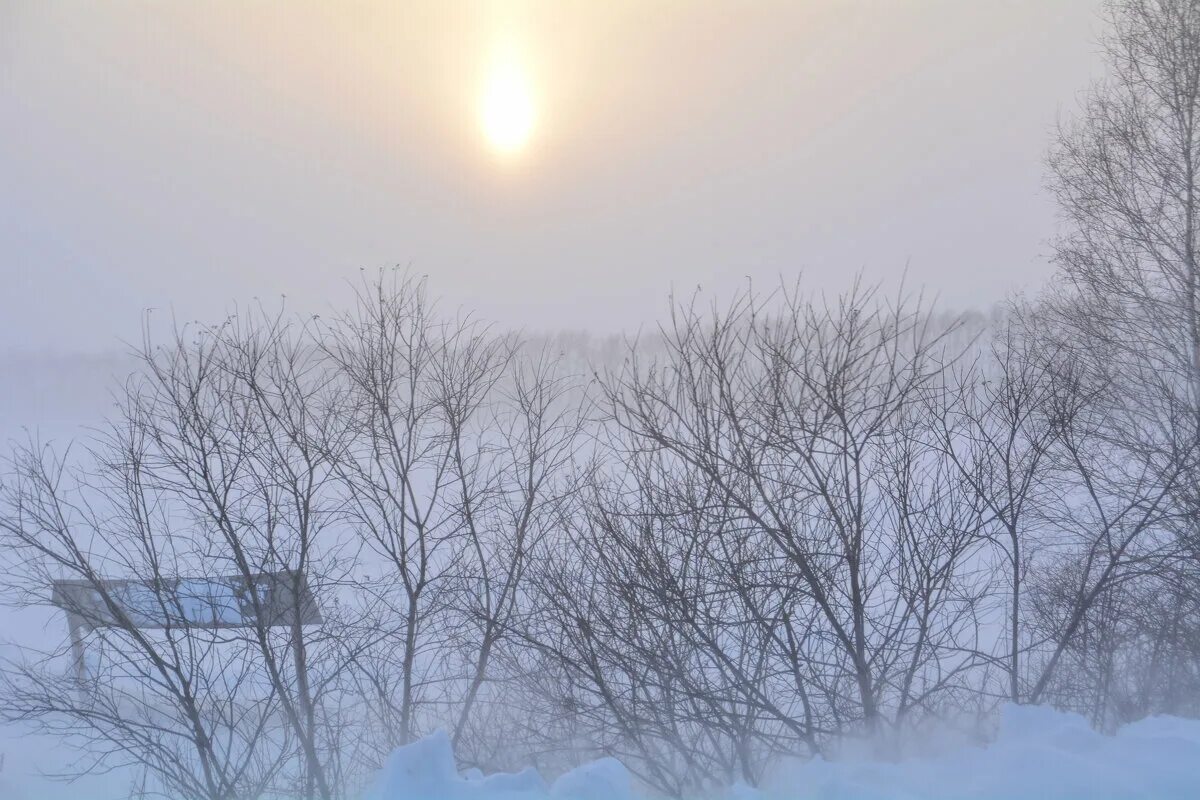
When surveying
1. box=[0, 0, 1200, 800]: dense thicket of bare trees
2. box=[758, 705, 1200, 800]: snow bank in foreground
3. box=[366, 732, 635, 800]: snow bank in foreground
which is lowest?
box=[758, 705, 1200, 800]: snow bank in foreground

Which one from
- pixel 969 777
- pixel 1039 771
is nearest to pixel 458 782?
pixel 969 777

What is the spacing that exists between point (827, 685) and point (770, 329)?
6.61ft

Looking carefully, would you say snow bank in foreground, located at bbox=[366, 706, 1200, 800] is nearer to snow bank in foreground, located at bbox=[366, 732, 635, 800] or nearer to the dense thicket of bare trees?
snow bank in foreground, located at bbox=[366, 732, 635, 800]

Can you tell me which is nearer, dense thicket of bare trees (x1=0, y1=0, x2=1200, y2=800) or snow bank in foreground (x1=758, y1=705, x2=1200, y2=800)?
snow bank in foreground (x1=758, y1=705, x2=1200, y2=800)

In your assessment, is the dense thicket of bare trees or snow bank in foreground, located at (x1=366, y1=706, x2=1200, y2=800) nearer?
snow bank in foreground, located at (x1=366, y1=706, x2=1200, y2=800)

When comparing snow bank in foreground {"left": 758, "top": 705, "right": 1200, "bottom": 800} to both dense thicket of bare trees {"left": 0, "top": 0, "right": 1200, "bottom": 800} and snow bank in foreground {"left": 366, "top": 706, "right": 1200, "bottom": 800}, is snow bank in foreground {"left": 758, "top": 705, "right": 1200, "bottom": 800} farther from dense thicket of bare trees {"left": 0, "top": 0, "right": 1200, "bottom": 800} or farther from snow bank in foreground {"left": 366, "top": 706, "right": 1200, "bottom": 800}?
dense thicket of bare trees {"left": 0, "top": 0, "right": 1200, "bottom": 800}

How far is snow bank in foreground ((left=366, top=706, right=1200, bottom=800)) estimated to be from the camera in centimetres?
301

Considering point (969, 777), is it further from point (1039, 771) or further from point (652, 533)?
point (652, 533)

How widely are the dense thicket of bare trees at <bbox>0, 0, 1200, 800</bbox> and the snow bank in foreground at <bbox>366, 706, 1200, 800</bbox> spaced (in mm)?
1132

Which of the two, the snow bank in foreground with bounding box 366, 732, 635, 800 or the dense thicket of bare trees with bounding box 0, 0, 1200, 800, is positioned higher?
the dense thicket of bare trees with bounding box 0, 0, 1200, 800

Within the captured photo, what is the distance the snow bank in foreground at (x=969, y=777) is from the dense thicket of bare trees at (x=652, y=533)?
113 centimetres

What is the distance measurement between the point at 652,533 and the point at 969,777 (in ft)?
7.24

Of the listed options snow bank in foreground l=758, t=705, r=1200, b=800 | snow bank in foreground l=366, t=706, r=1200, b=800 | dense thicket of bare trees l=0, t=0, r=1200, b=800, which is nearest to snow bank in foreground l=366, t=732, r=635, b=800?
snow bank in foreground l=366, t=706, r=1200, b=800

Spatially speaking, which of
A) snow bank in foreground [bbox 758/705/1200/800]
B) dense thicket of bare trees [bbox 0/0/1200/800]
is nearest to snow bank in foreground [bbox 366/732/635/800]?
snow bank in foreground [bbox 758/705/1200/800]
